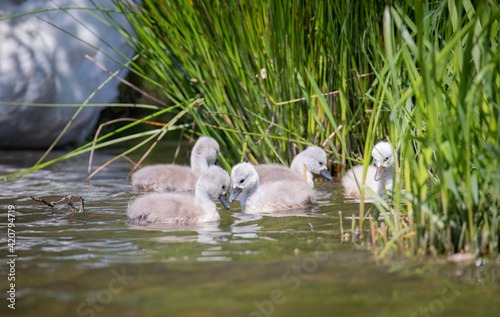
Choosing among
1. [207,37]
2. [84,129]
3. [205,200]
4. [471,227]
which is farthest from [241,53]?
[84,129]

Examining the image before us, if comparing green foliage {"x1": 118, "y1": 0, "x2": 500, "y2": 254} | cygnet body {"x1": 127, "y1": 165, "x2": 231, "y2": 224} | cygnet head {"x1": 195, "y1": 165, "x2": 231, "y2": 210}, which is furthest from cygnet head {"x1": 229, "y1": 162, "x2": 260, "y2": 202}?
green foliage {"x1": 118, "y1": 0, "x2": 500, "y2": 254}

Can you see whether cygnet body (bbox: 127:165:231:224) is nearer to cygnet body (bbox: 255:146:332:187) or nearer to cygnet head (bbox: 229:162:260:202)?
cygnet head (bbox: 229:162:260:202)

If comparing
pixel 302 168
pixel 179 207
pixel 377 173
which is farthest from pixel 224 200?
pixel 377 173

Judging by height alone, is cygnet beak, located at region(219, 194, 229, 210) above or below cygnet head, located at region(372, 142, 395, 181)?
below

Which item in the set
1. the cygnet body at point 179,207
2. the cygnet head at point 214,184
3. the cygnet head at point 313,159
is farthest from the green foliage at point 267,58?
the cygnet body at point 179,207

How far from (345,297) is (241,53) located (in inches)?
142

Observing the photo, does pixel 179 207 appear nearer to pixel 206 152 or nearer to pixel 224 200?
pixel 224 200

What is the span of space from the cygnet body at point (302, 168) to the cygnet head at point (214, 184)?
0.81 metres

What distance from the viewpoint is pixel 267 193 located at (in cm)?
537

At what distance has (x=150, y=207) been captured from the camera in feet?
15.6

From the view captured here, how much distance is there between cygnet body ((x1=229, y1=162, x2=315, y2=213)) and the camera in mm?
5316

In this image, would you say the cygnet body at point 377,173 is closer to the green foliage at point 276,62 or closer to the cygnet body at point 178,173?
the green foliage at point 276,62

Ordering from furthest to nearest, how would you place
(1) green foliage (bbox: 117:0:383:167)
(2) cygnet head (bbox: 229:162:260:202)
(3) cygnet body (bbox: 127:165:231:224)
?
(1) green foliage (bbox: 117:0:383:167)
(2) cygnet head (bbox: 229:162:260:202)
(3) cygnet body (bbox: 127:165:231:224)

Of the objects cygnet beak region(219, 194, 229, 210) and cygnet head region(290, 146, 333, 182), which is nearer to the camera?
cygnet beak region(219, 194, 229, 210)
